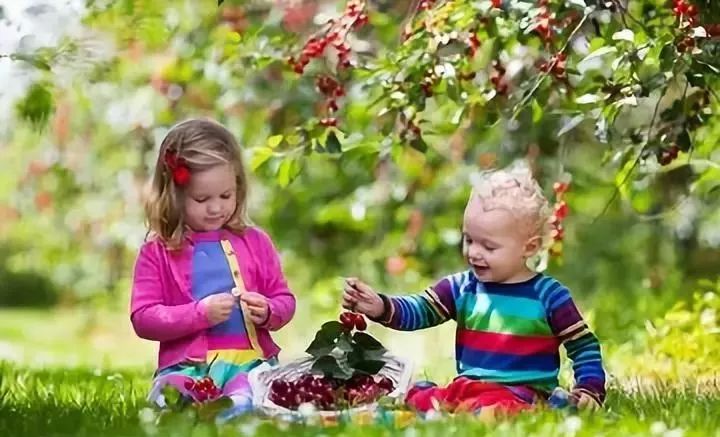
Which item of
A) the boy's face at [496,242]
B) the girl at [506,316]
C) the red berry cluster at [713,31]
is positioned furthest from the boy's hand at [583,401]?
the red berry cluster at [713,31]

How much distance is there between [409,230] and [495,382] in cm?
412

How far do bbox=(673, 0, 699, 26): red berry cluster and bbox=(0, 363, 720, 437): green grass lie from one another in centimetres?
101

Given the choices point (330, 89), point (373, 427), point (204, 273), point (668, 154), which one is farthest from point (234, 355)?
point (668, 154)

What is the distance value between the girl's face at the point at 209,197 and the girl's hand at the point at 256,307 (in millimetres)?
239

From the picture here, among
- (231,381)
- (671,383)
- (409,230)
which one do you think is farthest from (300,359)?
A: (409,230)

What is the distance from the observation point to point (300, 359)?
3.58 meters

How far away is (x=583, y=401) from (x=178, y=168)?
1.25m

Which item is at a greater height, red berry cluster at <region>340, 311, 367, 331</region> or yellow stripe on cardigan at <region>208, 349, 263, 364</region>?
red berry cluster at <region>340, 311, 367, 331</region>

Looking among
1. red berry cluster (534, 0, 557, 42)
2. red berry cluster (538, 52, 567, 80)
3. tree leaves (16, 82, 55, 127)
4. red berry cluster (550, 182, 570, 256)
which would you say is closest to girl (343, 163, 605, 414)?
red berry cluster (550, 182, 570, 256)

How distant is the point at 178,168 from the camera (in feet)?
12.1

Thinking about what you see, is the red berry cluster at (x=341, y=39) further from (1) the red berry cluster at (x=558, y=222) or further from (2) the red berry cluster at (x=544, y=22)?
(1) the red berry cluster at (x=558, y=222)

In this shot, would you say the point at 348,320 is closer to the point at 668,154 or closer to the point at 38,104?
the point at 668,154

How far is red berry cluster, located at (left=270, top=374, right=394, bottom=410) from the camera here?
3396 mm

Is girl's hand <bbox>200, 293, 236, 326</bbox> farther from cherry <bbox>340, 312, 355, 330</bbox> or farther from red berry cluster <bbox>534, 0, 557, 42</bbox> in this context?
red berry cluster <bbox>534, 0, 557, 42</bbox>
